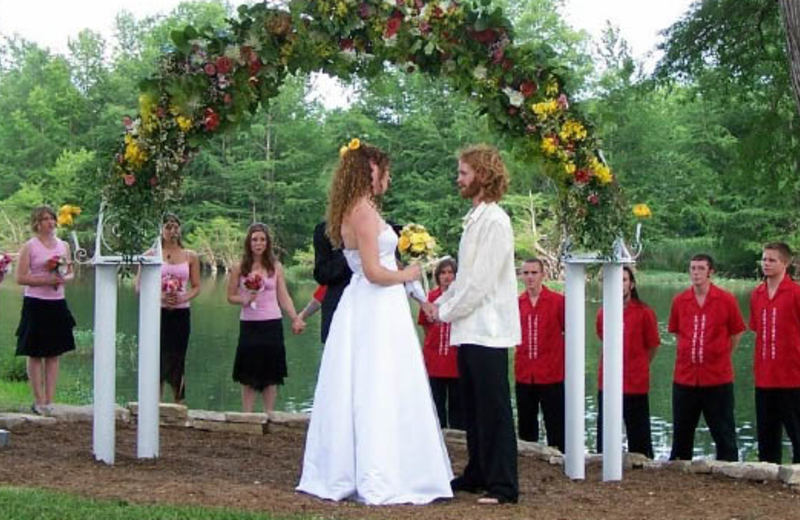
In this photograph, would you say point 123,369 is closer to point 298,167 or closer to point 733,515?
point 733,515

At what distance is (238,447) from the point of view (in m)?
8.73

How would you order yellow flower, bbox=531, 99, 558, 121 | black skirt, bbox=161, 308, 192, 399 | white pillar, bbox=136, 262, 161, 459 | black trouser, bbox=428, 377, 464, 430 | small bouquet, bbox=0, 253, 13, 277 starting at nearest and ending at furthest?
yellow flower, bbox=531, 99, 558, 121 → white pillar, bbox=136, 262, 161, 459 → small bouquet, bbox=0, 253, 13, 277 → black trouser, bbox=428, 377, 464, 430 → black skirt, bbox=161, 308, 192, 399

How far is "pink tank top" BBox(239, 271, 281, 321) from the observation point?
30.6 feet

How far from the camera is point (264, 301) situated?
9352mm

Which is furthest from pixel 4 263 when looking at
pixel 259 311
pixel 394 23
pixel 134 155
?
pixel 394 23

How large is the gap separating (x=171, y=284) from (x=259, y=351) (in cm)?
87

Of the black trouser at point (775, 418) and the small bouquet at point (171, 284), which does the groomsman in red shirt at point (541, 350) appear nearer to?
the black trouser at point (775, 418)

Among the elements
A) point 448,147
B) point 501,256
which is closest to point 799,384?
point 501,256

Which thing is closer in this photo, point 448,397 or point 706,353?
point 706,353

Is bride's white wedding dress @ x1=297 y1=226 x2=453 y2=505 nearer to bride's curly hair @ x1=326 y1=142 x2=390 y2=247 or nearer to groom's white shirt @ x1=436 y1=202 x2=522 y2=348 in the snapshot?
bride's curly hair @ x1=326 y1=142 x2=390 y2=247

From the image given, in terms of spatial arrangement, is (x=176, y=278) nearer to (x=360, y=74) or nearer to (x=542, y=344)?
(x=360, y=74)

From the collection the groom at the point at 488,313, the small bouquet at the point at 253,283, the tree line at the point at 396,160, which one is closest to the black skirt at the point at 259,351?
the small bouquet at the point at 253,283

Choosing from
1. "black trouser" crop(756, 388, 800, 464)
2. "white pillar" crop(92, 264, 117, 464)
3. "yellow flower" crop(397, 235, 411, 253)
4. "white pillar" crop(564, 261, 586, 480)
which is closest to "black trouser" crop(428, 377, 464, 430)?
"white pillar" crop(564, 261, 586, 480)

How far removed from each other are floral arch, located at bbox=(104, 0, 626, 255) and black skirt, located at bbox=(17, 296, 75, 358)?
6.04ft
